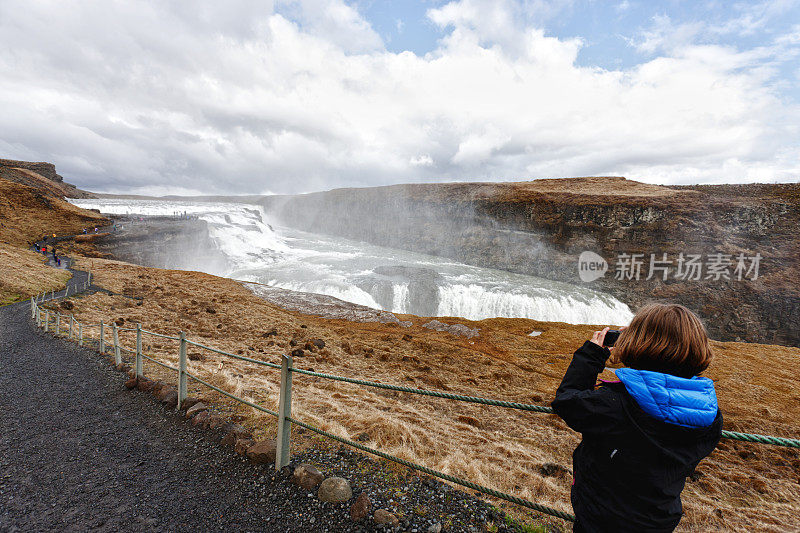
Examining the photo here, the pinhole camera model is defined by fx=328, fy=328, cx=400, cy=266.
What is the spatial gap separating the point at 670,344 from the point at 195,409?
592cm

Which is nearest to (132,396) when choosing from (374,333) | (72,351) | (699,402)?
(72,351)

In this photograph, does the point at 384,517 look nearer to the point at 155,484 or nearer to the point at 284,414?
the point at 284,414

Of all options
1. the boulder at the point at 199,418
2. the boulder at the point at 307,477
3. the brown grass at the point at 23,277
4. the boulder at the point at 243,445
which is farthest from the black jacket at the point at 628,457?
the brown grass at the point at 23,277

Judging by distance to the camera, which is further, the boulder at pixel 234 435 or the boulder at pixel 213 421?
the boulder at pixel 213 421

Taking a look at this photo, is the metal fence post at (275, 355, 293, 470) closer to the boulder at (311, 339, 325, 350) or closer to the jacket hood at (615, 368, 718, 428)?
the jacket hood at (615, 368, 718, 428)

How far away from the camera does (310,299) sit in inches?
858

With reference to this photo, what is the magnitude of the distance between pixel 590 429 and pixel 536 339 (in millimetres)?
17433

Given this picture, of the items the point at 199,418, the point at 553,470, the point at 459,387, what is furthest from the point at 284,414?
the point at 459,387

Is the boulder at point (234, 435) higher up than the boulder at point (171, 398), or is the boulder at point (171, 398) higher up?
the boulder at point (234, 435)

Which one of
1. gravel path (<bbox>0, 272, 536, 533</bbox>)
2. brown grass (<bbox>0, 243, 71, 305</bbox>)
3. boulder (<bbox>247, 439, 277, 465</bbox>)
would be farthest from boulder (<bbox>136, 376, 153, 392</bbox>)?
brown grass (<bbox>0, 243, 71, 305</bbox>)

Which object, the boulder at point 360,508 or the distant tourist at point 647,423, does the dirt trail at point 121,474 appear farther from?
the distant tourist at point 647,423

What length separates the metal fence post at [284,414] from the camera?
3.40m

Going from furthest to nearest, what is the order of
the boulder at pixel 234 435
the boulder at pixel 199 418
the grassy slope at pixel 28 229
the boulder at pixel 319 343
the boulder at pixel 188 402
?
the grassy slope at pixel 28 229
the boulder at pixel 319 343
the boulder at pixel 188 402
the boulder at pixel 199 418
the boulder at pixel 234 435

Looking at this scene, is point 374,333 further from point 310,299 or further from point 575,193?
point 575,193
